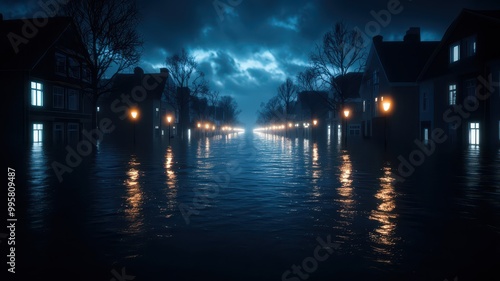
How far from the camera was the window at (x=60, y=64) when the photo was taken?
35438mm

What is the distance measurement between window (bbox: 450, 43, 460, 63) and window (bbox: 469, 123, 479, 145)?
6.12 meters

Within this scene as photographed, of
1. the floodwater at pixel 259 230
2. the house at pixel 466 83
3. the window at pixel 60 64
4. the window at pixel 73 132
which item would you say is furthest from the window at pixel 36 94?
the house at pixel 466 83

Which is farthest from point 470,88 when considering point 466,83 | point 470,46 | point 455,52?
point 455,52

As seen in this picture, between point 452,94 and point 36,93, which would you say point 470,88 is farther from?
point 36,93

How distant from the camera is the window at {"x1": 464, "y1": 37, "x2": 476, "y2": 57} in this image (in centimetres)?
3106

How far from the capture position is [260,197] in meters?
8.23

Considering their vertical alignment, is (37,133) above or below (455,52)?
below

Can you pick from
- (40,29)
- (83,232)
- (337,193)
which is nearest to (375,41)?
(40,29)

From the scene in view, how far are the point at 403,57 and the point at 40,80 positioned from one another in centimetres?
3749

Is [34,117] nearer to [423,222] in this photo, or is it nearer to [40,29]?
[40,29]

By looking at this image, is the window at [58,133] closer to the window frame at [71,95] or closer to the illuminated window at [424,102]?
the window frame at [71,95]

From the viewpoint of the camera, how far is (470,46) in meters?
31.7

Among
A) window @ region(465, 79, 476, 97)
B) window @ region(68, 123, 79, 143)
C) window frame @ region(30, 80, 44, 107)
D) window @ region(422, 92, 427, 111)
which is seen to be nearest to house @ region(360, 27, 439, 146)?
window @ region(422, 92, 427, 111)

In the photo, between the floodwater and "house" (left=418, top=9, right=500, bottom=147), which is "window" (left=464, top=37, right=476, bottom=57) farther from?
the floodwater
